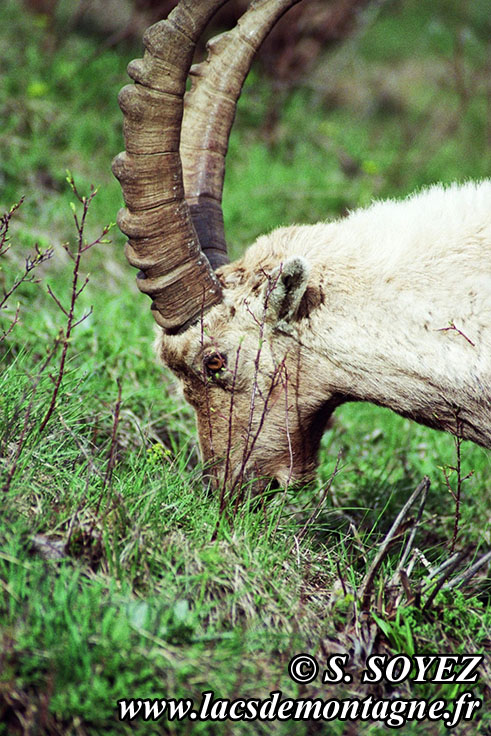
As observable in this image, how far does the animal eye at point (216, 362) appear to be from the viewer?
12.4ft

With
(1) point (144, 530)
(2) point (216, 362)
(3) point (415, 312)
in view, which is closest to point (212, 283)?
(2) point (216, 362)

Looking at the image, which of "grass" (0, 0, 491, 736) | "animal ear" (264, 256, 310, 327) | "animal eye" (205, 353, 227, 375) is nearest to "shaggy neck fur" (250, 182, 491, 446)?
"animal ear" (264, 256, 310, 327)

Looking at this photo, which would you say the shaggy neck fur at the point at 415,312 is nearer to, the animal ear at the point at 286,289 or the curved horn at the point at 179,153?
the animal ear at the point at 286,289

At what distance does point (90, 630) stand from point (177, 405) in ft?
8.38

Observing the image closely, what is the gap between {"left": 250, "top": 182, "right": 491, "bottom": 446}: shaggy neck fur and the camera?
3.38 metres

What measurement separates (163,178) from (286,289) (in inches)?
32.8

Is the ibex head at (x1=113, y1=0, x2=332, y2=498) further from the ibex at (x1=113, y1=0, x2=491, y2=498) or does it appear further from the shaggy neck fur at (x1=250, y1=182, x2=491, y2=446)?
the shaggy neck fur at (x1=250, y1=182, x2=491, y2=446)

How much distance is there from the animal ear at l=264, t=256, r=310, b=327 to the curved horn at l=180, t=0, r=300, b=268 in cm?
67

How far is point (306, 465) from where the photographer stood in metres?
4.01

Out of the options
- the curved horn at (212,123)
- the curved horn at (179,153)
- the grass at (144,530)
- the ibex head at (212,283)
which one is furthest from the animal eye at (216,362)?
the curved horn at (212,123)

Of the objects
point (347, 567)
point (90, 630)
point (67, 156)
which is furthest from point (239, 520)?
point (67, 156)

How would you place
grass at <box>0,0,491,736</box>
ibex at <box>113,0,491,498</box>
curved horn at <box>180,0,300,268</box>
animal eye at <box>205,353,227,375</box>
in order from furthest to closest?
1. curved horn at <box>180,0,300,268</box>
2. animal eye at <box>205,353,227,375</box>
3. ibex at <box>113,0,491,498</box>
4. grass at <box>0,0,491,736</box>

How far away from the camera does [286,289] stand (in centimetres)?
354

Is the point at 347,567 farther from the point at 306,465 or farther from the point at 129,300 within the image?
the point at 129,300
